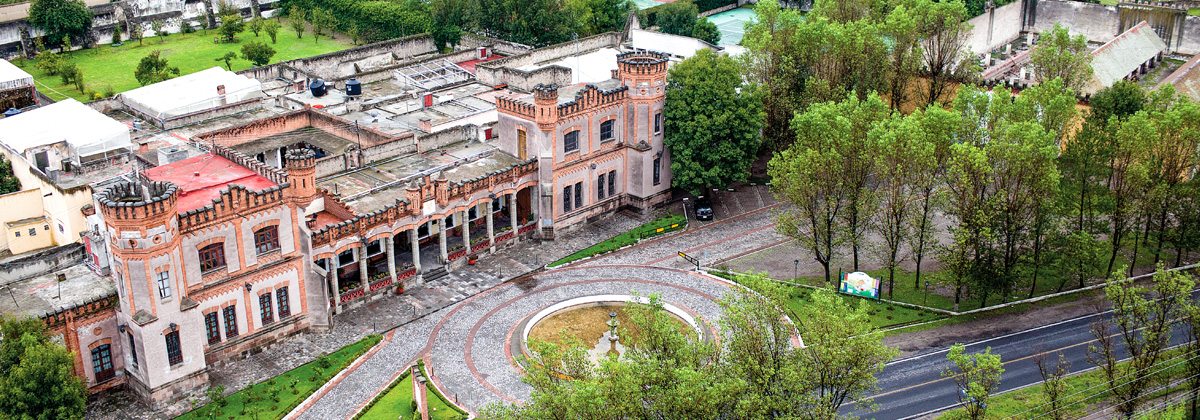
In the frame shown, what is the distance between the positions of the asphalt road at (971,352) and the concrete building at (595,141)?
29642 millimetres

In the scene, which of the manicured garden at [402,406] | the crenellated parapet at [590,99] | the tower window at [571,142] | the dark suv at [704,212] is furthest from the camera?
the dark suv at [704,212]

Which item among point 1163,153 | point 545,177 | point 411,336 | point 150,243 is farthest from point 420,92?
point 1163,153

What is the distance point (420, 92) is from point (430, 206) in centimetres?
3279

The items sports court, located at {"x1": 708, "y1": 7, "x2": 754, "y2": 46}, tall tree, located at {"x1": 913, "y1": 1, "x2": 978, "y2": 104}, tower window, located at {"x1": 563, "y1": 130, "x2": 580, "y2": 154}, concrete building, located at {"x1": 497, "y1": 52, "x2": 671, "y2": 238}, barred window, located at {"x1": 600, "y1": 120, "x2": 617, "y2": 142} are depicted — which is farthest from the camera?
sports court, located at {"x1": 708, "y1": 7, "x2": 754, "y2": 46}

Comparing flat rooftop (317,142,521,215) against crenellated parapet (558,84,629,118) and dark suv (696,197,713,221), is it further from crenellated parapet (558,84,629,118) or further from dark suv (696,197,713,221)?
dark suv (696,197,713,221)

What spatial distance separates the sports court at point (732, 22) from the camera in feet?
422

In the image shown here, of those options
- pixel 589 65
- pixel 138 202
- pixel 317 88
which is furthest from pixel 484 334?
pixel 589 65

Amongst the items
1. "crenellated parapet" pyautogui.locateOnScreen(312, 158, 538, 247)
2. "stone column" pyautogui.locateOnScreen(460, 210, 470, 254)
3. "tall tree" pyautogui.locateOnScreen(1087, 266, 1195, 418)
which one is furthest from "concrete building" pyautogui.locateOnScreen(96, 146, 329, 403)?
"tall tree" pyautogui.locateOnScreen(1087, 266, 1195, 418)

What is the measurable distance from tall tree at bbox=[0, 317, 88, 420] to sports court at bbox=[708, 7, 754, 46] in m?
87.1

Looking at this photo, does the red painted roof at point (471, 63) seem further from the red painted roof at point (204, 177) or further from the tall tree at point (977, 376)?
the tall tree at point (977, 376)

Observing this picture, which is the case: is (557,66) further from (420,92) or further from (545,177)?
(545,177)

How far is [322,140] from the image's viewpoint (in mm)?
87375

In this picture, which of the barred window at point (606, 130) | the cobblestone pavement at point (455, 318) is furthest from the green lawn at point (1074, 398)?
the barred window at point (606, 130)

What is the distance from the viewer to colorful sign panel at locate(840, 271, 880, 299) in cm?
7125
